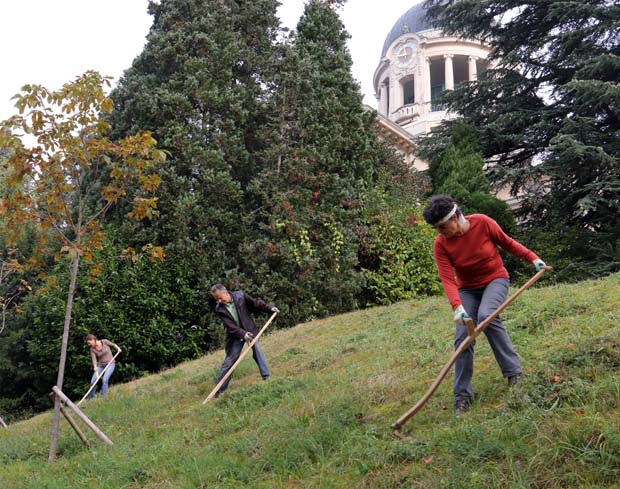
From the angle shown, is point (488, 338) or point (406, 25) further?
point (406, 25)

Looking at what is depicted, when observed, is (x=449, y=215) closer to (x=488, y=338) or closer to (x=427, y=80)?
(x=488, y=338)

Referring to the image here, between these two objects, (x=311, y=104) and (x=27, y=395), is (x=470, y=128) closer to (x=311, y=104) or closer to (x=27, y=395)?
(x=311, y=104)

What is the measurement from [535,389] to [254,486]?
242 cm

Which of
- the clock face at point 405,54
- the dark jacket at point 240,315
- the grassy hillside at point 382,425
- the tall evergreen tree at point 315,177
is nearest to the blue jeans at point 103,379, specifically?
the grassy hillside at point 382,425

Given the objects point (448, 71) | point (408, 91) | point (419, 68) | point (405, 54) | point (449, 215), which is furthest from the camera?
point (408, 91)

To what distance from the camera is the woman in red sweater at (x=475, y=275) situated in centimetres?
521

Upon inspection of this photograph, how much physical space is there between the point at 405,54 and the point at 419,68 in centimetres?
263

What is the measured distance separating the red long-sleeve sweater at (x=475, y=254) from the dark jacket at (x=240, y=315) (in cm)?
438

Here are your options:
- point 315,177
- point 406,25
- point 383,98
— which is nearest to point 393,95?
point 383,98

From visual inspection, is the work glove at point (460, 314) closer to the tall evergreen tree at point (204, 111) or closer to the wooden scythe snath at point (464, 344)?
the wooden scythe snath at point (464, 344)

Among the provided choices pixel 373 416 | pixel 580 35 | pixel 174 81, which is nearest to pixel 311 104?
pixel 174 81

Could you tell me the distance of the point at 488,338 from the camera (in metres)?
5.32

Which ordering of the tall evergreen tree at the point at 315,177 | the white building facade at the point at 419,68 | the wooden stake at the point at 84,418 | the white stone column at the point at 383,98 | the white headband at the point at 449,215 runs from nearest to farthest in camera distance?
the white headband at the point at 449,215 → the wooden stake at the point at 84,418 → the tall evergreen tree at the point at 315,177 → the white building facade at the point at 419,68 → the white stone column at the point at 383,98

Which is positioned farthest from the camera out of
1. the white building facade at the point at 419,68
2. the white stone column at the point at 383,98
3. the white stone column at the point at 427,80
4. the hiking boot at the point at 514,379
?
the white stone column at the point at 383,98
